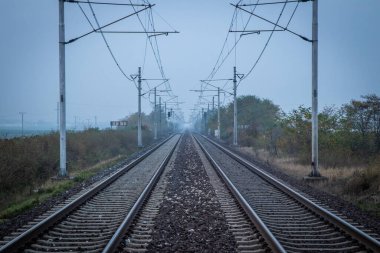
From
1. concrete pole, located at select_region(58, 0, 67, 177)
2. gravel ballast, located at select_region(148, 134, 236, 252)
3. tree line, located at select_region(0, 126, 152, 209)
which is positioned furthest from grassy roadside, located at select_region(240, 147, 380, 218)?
tree line, located at select_region(0, 126, 152, 209)

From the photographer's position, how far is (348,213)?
10734 mm

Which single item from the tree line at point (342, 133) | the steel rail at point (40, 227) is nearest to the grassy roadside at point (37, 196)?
the steel rail at point (40, 227)

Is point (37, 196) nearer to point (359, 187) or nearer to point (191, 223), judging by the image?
point (191, 223)

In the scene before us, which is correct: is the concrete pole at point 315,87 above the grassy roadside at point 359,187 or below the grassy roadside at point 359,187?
above

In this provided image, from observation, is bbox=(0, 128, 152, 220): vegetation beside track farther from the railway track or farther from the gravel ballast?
the gravel ballast

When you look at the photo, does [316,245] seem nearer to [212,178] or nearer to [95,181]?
[212,178]

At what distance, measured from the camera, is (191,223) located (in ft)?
31.2

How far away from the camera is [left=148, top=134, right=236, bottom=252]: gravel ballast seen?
7801 millimetres

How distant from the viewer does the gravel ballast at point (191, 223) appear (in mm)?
7801

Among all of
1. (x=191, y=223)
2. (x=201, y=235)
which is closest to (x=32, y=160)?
(x=191, y=223)

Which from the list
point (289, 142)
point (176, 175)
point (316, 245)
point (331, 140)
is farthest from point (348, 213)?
point (289, 142)

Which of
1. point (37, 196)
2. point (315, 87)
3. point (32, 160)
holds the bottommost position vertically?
point (37, 196)

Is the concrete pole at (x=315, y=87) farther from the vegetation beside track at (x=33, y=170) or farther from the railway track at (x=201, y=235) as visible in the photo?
the vegetation beside track at (x=33, y=170)

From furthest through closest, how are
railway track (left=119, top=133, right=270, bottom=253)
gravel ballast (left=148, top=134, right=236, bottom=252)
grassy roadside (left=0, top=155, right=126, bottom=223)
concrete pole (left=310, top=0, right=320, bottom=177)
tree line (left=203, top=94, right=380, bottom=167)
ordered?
tree line (left=203, top=94, right=380, bottom=167)
concrete pole (left=310, top=0, right=320, bottom=177)
grassy roadside (left=0, top=155, right=126, bottom=223)
gravel ballast (left=148, top=134, right=236, bottom=252)
railway track (left=119, top=133, right=270, bottom=253)
